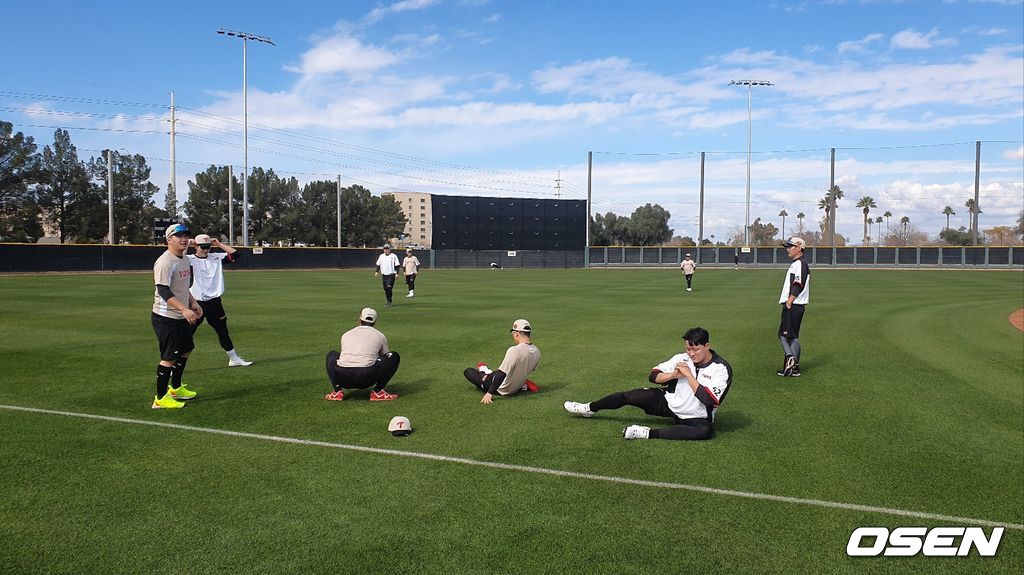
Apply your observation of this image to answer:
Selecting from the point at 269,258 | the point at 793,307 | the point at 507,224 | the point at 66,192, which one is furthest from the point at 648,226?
the point at 793,307

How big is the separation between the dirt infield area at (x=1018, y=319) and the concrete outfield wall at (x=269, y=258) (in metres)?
48.0

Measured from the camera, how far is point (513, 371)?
8750mm

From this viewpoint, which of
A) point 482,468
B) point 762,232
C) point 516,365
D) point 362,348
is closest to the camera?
point 482,468

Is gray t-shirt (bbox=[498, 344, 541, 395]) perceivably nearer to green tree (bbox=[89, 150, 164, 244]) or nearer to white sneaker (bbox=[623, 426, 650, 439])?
white sneaker (bbox=[623, 426, 650, 439])

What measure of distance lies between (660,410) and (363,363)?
3.52 metres

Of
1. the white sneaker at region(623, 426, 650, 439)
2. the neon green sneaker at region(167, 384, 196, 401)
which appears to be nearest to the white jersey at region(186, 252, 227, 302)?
the neon green sneaker at region(167, 384, 196, 401)

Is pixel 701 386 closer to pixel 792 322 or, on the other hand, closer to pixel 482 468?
pixel 482 468

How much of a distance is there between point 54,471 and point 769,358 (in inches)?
425

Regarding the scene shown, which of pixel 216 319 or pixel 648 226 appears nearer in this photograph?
pixel 216 319

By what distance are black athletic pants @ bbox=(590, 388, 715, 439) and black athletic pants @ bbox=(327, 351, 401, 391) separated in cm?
256

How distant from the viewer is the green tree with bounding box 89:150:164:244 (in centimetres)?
7575

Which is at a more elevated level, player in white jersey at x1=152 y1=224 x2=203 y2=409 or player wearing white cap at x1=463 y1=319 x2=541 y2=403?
player in white jersey at x1=152 y1=224 x2=203 y2=409

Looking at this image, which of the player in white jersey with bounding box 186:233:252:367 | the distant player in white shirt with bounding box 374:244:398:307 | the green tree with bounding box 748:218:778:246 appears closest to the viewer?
the player in white jersey with bounding box 186:233:252:367

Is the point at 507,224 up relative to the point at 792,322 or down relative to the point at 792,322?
up
